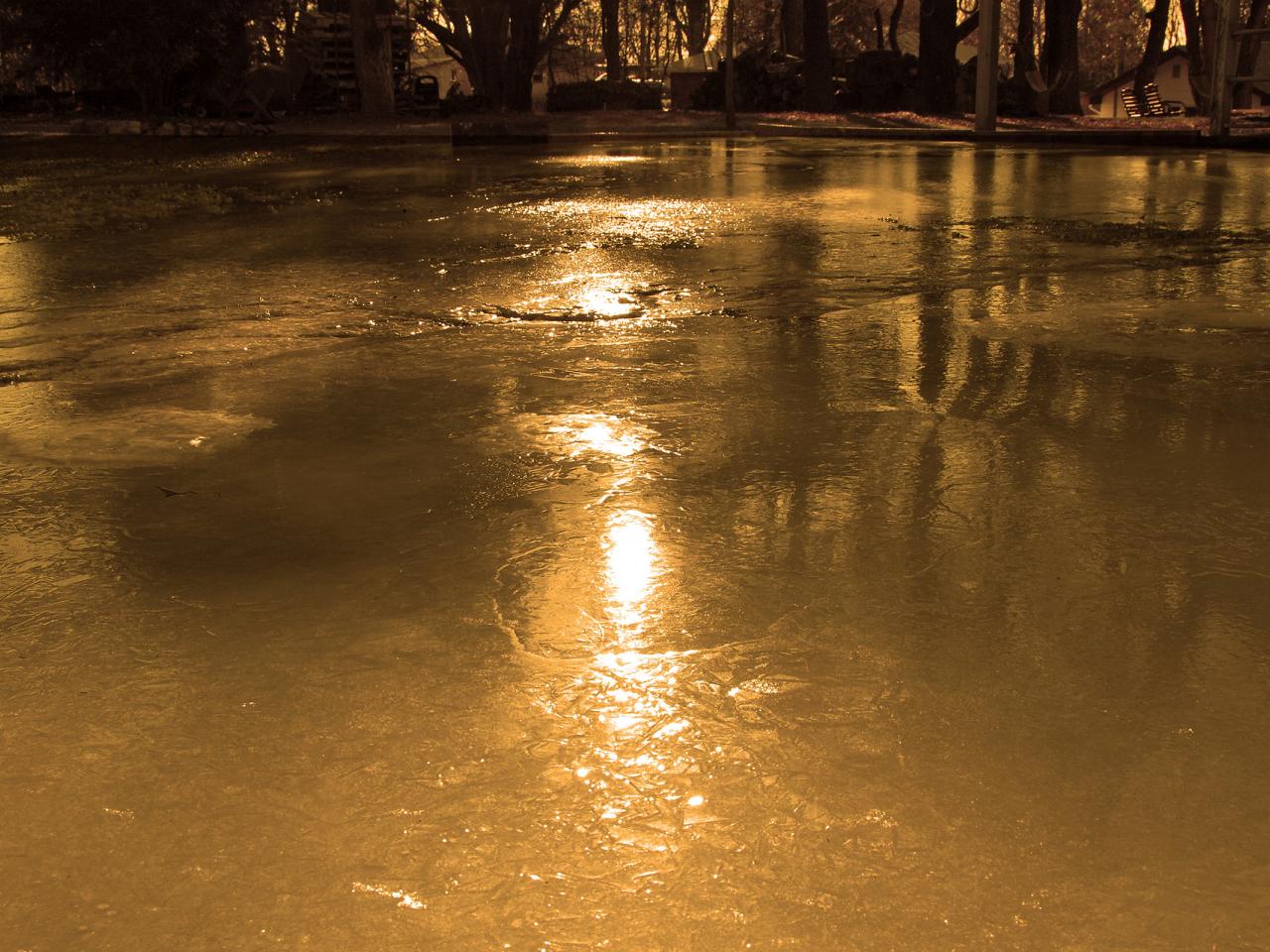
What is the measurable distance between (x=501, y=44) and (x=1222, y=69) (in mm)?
16452

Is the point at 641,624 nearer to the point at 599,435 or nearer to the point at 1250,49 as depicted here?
the point at 599,435

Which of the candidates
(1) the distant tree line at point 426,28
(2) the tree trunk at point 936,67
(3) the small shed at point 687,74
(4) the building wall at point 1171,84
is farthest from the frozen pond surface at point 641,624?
(4) the building wall at point 1171,84

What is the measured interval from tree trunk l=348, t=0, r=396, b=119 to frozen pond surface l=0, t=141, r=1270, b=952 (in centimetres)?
2303

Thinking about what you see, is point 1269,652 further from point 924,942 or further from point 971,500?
point 924,942

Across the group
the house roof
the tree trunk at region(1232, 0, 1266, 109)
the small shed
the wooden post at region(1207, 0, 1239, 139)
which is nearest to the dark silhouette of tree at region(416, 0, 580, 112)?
the small shed

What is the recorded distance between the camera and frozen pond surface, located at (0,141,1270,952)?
5.81ft

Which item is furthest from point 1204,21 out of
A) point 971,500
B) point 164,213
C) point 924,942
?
point 924,942

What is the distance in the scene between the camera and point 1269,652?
243cm

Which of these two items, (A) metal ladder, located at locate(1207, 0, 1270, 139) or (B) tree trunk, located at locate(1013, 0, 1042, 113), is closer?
(A) metal ladder, located at locate(1207, 0, 1270, 139)

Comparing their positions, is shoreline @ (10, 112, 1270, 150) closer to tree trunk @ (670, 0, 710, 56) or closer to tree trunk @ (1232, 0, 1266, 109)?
tree trunk @ (1232, 0, 1266, 109)

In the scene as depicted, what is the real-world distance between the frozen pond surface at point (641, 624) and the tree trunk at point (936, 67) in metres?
23.8

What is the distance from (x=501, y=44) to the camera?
28.7 metres

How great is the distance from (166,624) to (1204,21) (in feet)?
99.7

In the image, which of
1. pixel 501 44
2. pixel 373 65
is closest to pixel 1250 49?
pixel 501 44
